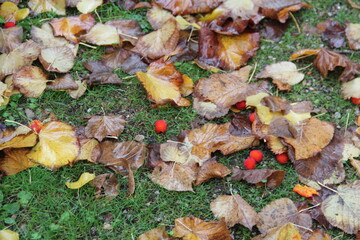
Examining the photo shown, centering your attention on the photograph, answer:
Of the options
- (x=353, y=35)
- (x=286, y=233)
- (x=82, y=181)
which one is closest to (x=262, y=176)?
(x=286, y=233)

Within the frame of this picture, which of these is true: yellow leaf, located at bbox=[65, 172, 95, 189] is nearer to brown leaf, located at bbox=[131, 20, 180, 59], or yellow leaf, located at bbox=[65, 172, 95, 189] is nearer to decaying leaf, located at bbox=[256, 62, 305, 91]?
brown leaf, located at bbox=[131, 20, 180, 59]

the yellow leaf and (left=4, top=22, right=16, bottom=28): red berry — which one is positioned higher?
(left=4, top=22, right=16, bottom=28): red berry

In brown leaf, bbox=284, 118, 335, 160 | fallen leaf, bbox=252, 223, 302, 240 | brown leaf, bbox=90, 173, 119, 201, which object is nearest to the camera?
fallen leaf, bbox=252, 223, 302, 240

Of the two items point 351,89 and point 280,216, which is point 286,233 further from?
point 351,89

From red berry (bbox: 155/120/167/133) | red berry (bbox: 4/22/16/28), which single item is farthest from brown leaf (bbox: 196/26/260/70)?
red berry (bbox: 4/22/16/28)

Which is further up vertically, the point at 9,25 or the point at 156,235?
the point at 9,25

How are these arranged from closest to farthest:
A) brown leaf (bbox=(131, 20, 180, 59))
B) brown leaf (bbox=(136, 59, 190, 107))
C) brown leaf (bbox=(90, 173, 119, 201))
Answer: brown leaf (bbox=(90, 173, 119, 201)) < brown leaf (bbox=(136, 59, 190, 107)) < brown leaf (bbox=(131, 20, 180, 59))

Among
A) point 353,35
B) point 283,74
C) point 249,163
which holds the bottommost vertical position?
point 249,163
